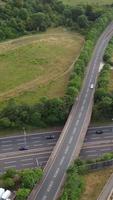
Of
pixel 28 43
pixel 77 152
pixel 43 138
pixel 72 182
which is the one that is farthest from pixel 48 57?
pixel 72 182

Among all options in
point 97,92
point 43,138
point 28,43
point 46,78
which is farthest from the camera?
point 28,43

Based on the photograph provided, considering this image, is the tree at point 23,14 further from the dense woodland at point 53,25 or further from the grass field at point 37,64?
the grass field at point 37,64

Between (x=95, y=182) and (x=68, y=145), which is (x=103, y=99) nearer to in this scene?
(x=68, y=145)

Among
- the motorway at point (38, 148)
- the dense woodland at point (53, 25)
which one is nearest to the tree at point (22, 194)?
the motorway at point (38, 148)

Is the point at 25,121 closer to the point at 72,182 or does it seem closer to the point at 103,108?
the point at 103,108

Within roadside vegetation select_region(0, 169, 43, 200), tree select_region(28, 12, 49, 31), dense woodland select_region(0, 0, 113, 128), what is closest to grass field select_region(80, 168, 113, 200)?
roadside vegetation select_region(0, 169, 43, 200)

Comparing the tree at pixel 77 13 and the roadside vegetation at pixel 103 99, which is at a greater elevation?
the tree at pixel 77 13
